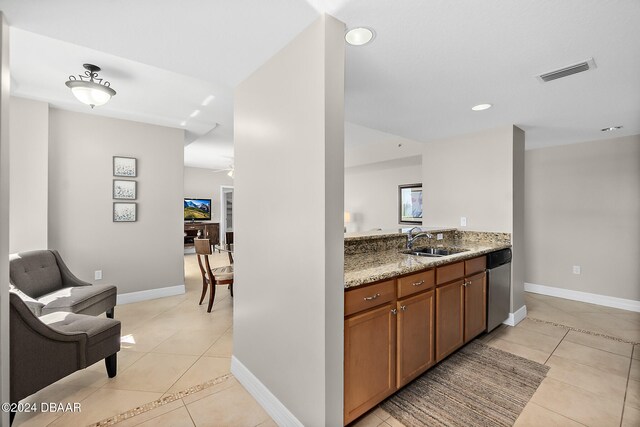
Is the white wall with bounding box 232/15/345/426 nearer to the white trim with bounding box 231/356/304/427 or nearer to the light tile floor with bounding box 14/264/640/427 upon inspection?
the white trim with bounding box 231/356/304/427

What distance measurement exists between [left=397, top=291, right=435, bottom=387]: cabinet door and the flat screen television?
787 centimetres

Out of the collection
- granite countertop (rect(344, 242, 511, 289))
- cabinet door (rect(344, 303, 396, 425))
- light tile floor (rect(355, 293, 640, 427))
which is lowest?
light tile floor (rect(355, 293, 640, 427))

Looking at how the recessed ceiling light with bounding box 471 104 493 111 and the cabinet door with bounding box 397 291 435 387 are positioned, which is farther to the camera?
the recessed ceiling light with bounding box 471 104 493 111

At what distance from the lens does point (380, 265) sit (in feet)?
6.87

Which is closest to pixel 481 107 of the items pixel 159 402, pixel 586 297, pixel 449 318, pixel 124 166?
pixel 449 318

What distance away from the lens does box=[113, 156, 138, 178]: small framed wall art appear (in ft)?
12.6

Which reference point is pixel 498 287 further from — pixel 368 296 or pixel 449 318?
pixel 368 296

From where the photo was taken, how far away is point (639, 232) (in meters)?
3.75

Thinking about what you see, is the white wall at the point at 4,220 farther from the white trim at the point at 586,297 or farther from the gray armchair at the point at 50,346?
the white trim at the point at 586,297

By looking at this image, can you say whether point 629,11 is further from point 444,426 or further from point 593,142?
point 593,142

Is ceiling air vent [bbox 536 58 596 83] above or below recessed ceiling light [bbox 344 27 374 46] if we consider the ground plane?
below

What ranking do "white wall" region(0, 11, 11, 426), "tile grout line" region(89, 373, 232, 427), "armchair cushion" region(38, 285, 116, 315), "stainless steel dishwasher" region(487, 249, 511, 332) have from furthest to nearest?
"stainless steel dishwasher" region(487, 249, 511, 332) < "armchair cushion" region(38, 285, 116, 315) < "tile grout line" region(89, 373, 232, 427) < "white wall" region(0, 11, 11, 426)

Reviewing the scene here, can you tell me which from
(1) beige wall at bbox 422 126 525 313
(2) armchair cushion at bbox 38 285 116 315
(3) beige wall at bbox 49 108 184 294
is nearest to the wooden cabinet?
(1) beige wall at bbox 422 126 525 313

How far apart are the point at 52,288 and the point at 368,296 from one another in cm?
325
